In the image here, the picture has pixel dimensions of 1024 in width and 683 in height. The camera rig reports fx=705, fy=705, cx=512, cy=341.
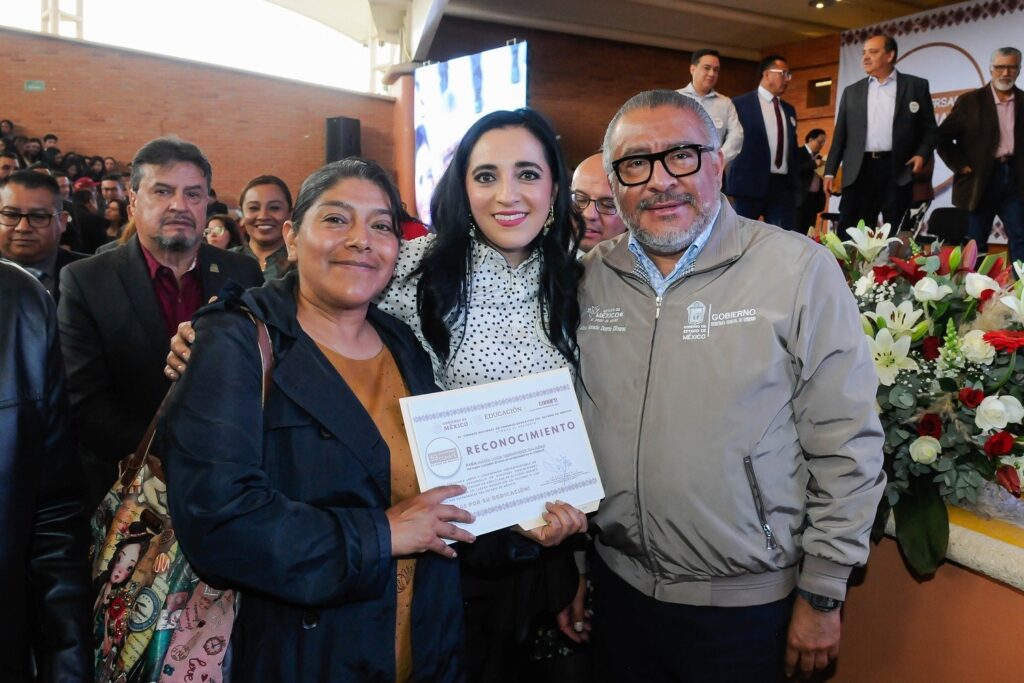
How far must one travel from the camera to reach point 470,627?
197 centimetres

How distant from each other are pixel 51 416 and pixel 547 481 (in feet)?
3.32

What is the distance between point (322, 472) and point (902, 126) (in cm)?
730

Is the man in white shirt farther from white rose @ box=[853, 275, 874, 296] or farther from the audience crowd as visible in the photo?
the audience crowd

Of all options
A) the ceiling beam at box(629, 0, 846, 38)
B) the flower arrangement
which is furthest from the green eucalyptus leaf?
the ceiling beam at box(629, 0, 846, 38)

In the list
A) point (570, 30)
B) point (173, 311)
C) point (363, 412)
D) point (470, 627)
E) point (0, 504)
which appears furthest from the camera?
point (570, 30)

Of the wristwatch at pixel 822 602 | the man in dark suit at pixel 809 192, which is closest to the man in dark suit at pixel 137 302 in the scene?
the wristwatch at pixel 822 602

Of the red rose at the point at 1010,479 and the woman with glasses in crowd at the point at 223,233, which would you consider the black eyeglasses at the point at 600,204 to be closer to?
the red rose at the point at 1010,479

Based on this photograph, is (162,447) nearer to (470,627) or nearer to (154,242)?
(470,627)

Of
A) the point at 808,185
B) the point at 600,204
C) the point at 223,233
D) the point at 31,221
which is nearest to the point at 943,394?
the point at 600,204

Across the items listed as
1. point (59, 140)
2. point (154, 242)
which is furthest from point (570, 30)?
point (154, 242)

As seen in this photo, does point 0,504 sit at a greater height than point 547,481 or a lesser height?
greater

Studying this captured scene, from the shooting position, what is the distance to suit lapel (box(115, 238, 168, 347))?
2.53 metres

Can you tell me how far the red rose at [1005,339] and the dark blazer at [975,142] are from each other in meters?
6.01

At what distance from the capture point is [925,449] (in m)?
1.93
